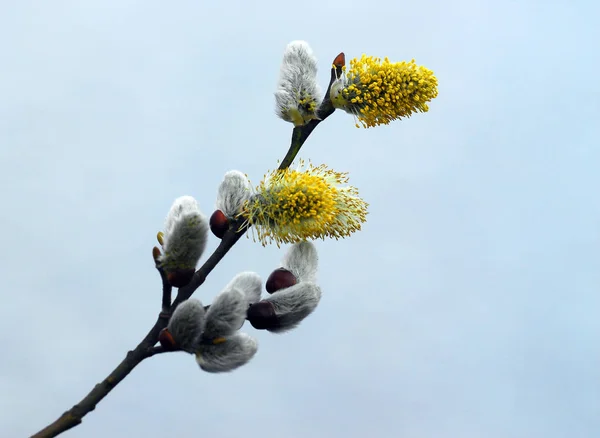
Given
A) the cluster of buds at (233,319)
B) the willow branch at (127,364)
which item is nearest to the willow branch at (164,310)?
the willow branch at (127,364)

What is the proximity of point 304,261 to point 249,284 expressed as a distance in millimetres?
248

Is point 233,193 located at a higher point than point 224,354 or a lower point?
higher

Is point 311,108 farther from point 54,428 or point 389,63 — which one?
point 54,428

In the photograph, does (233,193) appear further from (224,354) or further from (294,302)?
(224,354)

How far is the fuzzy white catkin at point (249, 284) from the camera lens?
2771 millimetres

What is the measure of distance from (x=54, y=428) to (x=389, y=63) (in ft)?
5.12

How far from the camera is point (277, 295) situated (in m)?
2.79

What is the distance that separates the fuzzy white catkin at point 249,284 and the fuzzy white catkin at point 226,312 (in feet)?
0.85

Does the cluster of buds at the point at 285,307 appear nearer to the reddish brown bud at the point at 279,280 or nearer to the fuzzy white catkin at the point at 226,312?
the reddish brown bud at the point at 279,280

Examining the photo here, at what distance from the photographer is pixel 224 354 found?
2.53 meters

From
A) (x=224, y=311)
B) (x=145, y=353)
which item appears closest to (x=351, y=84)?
(x=224, y=311)

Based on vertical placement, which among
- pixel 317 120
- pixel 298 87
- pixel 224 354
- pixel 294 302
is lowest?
pixel 224 354

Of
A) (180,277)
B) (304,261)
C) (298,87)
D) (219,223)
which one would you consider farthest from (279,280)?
(298,87)

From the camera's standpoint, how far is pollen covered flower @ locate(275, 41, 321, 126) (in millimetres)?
2881
